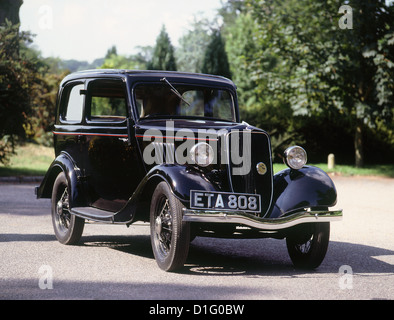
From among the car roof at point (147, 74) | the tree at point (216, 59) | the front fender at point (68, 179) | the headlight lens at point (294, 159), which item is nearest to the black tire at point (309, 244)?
the headlight lens at point (294, 159)

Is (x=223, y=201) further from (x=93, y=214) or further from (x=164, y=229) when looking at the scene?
(x=93, y=214)

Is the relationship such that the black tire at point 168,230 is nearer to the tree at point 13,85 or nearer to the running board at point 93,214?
the running board at point 93,214

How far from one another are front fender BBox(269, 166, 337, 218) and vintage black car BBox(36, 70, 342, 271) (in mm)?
11

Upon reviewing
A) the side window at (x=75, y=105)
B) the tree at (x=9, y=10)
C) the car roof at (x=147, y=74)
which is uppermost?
the tree at (x=9, y=10)

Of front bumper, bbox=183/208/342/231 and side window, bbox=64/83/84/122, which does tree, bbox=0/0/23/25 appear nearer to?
side window, bbox=64/83/84/122

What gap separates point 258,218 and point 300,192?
2.29ft

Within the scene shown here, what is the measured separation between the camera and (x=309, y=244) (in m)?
6.38

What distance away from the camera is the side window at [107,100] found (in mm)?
7417

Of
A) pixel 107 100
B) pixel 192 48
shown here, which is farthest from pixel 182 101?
pixel 192 48

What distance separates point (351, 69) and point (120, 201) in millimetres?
16492

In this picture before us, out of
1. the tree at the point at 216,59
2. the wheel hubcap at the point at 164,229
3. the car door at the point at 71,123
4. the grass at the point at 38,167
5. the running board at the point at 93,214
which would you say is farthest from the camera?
the tree at the point at 216,59

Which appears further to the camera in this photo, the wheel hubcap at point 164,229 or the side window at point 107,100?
the side window at point 107,100
